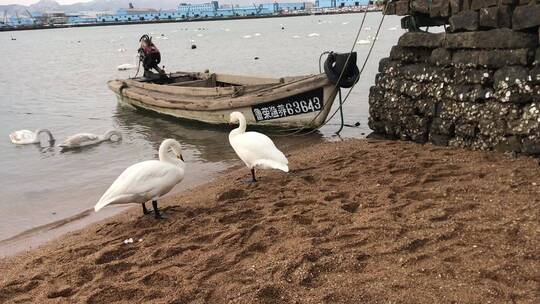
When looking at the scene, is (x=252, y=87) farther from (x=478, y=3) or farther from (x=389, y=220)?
(x=389, y=220)

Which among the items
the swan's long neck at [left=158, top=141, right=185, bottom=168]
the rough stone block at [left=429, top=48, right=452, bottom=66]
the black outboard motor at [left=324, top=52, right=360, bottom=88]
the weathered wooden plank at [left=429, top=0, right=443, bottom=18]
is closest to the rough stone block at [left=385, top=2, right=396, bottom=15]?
the weathered wooden plank at [left=429, top=0, right=443, bottom=18]

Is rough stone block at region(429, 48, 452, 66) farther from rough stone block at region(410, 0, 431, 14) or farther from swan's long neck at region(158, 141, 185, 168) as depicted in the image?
swan's long neck at region(158, 141, 185, 168)

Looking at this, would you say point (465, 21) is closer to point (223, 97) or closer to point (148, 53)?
point (223, 97)

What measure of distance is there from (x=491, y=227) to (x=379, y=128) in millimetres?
5392

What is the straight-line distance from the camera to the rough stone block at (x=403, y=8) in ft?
30.1

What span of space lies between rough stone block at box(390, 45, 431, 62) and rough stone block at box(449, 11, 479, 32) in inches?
35.9

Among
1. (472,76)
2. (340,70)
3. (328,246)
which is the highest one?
(472,76)

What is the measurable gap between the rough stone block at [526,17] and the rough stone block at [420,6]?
6.08 feet

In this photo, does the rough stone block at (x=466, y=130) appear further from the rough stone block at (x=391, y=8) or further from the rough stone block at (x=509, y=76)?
the rough stone block at (x=391, y=8)

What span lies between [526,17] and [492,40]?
1.92 feet

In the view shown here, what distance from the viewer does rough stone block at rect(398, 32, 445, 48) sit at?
8.50 metres

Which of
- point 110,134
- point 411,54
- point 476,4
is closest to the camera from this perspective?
point 476,4

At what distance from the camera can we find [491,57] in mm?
7410

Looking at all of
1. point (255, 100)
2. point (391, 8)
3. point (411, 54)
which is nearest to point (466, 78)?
point (411, 54)
